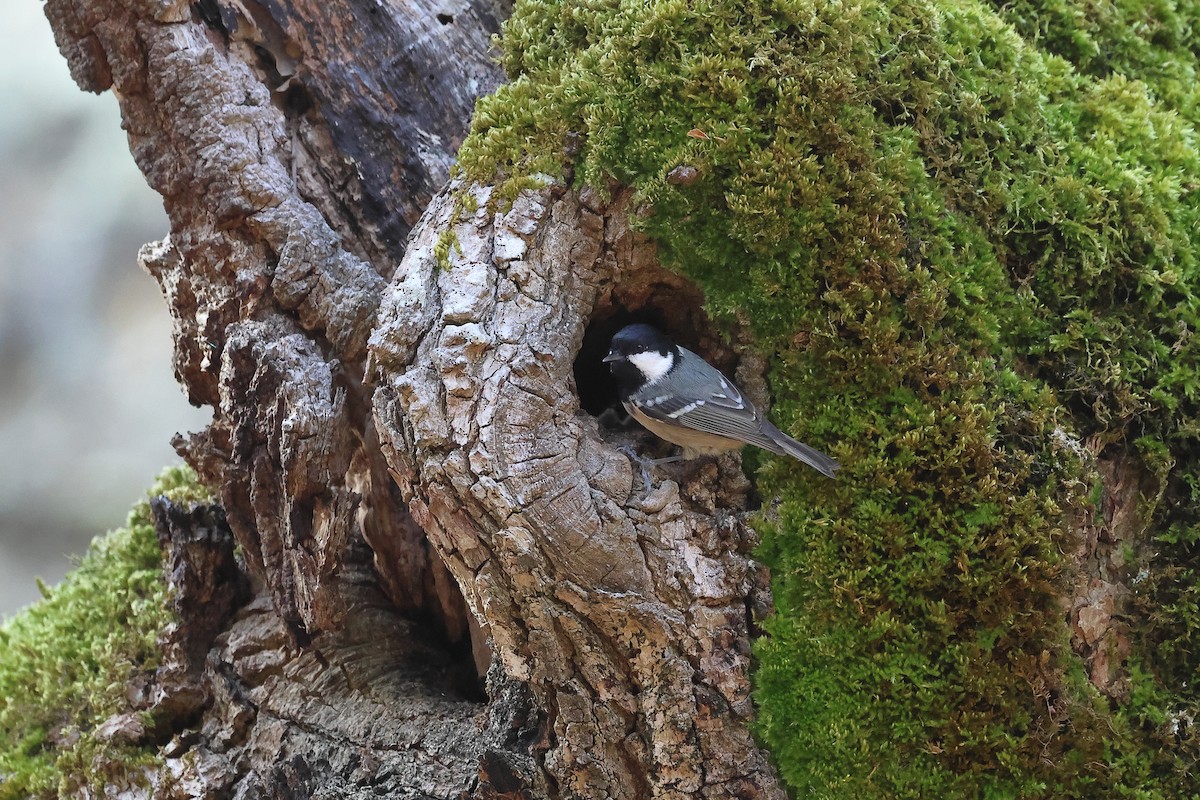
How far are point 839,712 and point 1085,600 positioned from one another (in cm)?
66

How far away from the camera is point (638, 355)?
2.46m

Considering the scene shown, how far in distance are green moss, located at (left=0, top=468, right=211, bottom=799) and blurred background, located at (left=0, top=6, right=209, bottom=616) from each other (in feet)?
8.69

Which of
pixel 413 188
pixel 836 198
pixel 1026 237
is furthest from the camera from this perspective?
pixel 413 188

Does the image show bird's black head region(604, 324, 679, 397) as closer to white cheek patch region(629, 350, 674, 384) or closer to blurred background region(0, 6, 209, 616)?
white cheek patch region(629, 350, 674, 384)

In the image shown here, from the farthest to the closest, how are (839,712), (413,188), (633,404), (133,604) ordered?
1. (133,604)
2. (413,188)
3. (633,404)
4. (839,712)

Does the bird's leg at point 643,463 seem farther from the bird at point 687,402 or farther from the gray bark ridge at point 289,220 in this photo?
the gray bark ridge at point 289,220

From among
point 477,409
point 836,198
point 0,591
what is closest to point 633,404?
point 477,409

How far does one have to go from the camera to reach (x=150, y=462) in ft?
19.5

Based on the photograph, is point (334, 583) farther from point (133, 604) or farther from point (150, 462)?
point (150, 462)

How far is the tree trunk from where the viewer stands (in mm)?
1954

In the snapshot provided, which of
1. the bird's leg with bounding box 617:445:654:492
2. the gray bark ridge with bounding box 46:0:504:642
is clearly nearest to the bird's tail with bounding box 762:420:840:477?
the bird's leg with bounding box 617:445:654:492

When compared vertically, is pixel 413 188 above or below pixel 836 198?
above

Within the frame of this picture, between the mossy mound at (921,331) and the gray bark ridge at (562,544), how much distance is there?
0.17m

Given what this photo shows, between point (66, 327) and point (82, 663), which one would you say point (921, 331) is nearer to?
point (82, 663)
